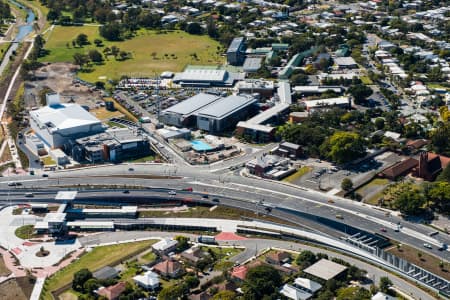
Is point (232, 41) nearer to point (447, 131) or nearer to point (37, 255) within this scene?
point (447, 131)

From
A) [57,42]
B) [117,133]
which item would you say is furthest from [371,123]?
[57,42]

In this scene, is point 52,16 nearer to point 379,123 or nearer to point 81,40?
point 81,40

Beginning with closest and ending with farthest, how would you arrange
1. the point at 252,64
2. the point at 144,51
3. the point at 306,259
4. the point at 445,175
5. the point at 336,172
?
the point at 306,259 < the point at 445,175 < the point at 336,172 < the point at 252,64 < the point at 144,51

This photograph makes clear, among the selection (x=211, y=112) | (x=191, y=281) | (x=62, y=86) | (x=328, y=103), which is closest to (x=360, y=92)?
(x=328, y=103)

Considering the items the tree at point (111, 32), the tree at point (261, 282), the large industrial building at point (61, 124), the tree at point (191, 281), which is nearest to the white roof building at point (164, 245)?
the tree at point (191, 281)

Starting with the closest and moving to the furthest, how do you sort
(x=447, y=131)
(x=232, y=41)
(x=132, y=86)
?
1. (x=447, y=131)
2. (x=132, y=86)
3. (x=232, y=41)

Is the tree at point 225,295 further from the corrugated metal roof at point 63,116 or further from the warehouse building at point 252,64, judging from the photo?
the warehouse building at point 252,64

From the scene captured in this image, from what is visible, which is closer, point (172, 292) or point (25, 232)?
point (172, 292)
